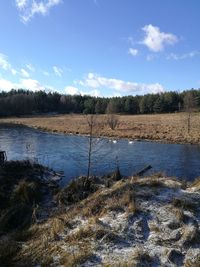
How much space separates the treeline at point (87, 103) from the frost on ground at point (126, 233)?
94120 mm

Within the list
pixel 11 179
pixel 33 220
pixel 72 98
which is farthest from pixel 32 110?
pixel 33 220

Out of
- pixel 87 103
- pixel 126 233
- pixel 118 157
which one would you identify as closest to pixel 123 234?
pixel 126 233

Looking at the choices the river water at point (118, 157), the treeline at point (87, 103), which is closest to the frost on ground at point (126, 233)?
the river water at point (118, 157)

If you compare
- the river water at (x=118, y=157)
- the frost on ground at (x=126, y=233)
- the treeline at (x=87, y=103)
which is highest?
the treeline at (x=87, y=103)

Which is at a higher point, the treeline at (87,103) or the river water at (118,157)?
the treeline at (87,103)

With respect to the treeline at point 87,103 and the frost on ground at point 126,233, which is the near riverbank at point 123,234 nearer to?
the frost on ground at point 126,233

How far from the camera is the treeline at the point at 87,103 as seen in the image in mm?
121812

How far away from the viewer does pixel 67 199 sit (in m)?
19.8

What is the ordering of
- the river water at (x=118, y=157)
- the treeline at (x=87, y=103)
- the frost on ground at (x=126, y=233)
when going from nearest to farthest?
the frost on ground at (x=126, y=233) → the river water at (x=118, y=157) → the treeline at (x=87, y=103)

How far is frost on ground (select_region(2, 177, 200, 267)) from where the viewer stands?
A: 9258mm

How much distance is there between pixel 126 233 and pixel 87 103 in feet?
444

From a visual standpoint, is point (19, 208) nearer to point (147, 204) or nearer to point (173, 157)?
point (147, 204)

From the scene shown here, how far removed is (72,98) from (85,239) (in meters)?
151

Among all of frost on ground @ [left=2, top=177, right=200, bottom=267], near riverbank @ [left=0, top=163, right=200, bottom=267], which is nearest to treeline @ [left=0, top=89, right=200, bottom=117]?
near riverbank @ [left=0, top=163, right=200, bottom=267]
